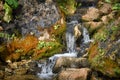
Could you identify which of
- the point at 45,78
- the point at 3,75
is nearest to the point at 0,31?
the point at 3,75

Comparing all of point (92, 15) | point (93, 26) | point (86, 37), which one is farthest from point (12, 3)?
point (92, 15)

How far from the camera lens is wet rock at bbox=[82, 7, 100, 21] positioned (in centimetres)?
1442

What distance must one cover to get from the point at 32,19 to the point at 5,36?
1.96 m

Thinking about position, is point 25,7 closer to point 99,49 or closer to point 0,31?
point 0,31

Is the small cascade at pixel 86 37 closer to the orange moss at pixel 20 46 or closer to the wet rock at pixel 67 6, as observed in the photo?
the orange moss at pixel 20 46

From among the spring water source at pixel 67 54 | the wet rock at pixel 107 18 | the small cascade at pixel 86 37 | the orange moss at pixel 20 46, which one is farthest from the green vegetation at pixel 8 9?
the wet rock at pixel 107 18

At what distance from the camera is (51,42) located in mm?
12680

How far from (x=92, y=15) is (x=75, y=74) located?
6.09 meters

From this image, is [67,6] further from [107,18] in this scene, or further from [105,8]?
[107,18]

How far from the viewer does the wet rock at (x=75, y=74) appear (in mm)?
9078

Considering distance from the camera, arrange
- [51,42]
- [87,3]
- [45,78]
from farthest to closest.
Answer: [87,3] → [51,42] → [45,78]

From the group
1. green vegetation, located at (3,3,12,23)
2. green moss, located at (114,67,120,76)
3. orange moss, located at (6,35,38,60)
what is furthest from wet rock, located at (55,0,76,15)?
green moss, located at (114,67,120,76)

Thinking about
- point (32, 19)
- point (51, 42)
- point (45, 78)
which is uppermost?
point (32, 19)

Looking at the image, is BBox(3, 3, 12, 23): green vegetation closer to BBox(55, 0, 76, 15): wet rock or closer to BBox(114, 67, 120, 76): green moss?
BBox(55, 0, 76, 15): wet rock
